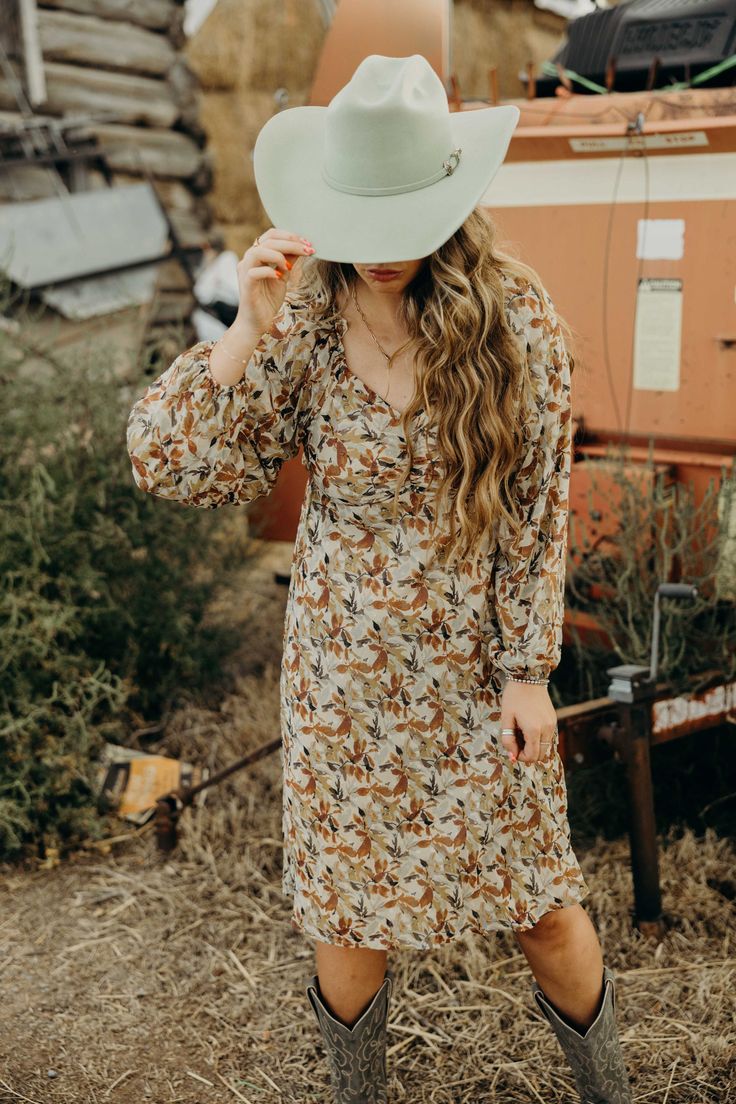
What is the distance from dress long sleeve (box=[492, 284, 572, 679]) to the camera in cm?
177

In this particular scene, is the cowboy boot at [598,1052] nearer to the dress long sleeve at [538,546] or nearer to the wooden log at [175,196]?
the dress long sleeve at [538,546]

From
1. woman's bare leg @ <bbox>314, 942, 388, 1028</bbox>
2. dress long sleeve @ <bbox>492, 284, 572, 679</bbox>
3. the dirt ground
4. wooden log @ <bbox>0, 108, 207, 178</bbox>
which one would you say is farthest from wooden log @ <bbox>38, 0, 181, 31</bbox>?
woman's bare leg @ <bbox>314, 942, 388, 1028</bbox>

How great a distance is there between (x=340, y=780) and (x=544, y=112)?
7.28 ft

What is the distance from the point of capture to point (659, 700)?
269 cm

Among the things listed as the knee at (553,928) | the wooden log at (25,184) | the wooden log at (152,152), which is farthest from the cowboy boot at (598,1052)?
the wooden log at (152,152)

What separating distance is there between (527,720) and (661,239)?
170 centimetres

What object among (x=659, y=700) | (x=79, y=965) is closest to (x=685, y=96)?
(x=659, y=700)

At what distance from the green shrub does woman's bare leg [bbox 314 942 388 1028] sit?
147 cm

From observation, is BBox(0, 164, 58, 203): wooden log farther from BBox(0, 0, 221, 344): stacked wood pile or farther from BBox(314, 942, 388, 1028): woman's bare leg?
BBox(314, 942, 388, 1028): woman's bare leg

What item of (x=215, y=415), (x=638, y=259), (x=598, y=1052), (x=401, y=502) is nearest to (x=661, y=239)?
(x=638, y=259)

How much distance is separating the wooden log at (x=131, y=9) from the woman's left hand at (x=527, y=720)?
5.45 m

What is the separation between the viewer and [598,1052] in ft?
6.48

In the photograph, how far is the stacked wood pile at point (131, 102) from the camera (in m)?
5.89

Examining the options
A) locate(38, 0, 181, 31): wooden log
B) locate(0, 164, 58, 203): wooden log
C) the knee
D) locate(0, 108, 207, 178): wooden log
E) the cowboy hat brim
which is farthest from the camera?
locate(0, 108, 207, 178): wooden log
